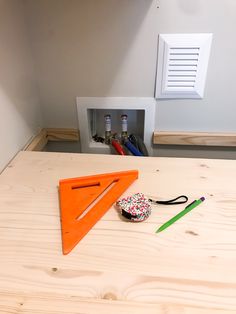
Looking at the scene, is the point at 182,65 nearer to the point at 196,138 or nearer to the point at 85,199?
the point at 196,138

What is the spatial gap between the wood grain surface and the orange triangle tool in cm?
2

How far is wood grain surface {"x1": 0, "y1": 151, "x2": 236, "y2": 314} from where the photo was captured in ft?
1.25

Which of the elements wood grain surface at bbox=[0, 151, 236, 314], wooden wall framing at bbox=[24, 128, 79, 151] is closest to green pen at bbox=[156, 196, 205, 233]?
wood grain surface at bbox=[0, 151, 236, 314]

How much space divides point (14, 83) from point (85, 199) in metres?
0.43

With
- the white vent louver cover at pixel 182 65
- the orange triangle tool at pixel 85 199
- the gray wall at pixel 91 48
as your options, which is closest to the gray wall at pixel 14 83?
the gray wall at pixel 91 48

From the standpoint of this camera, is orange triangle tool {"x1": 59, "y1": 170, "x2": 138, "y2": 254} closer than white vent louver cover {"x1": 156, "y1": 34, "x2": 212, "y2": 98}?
Yes

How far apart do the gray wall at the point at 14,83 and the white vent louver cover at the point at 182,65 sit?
436mm

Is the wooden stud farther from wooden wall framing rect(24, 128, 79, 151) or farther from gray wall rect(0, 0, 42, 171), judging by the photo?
gray wall rect(0, 0, 42, 171)

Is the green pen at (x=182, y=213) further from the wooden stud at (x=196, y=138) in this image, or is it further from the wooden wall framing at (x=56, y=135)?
the wooden wall framing at (x=56, y=135)

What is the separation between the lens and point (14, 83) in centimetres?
75

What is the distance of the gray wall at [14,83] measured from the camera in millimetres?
686

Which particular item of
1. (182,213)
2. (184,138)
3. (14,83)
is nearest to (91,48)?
(14,83)

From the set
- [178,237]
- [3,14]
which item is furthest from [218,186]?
[3,14]

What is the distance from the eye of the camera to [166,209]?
54cm
